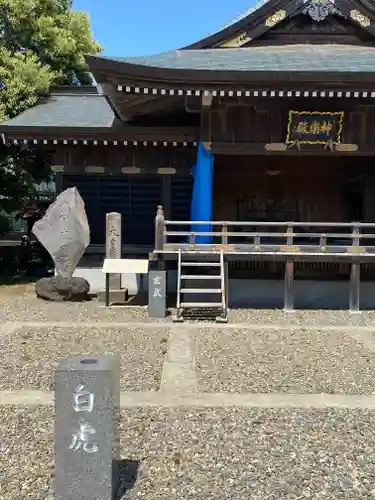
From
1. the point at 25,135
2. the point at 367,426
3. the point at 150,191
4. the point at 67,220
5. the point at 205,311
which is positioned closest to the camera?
the point at 367,426

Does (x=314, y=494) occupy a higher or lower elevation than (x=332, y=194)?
lower

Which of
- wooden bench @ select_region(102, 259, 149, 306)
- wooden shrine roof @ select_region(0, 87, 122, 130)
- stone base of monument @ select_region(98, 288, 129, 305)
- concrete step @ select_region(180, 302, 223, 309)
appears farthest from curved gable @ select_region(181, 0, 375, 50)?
concrete step @ select_region(180, 302, 223, 309)

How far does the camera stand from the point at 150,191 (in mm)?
12703

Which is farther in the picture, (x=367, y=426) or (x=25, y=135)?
(x=25, y=135)

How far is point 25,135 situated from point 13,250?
580cm

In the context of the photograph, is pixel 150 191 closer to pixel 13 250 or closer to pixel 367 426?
pixel 13 250

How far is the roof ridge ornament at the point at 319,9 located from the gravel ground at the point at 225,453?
11548 millimetres

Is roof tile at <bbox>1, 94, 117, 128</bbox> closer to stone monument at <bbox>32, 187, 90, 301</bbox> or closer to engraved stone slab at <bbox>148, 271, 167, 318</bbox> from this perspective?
stone monument at <bbox>32, 187, 90, 301</bbox>

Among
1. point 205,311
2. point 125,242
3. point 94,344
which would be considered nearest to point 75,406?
point 94,344

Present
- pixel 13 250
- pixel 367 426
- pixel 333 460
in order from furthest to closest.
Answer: pixel 13 250 < pixel 367 426 < pixel 333 460

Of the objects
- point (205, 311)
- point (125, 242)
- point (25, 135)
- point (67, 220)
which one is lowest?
point (205, 311)

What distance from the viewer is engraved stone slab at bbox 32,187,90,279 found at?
10562 millimetres

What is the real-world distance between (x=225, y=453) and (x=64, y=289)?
25.0ft

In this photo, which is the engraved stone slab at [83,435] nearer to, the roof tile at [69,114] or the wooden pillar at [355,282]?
the wooden pillar at [355,282]
